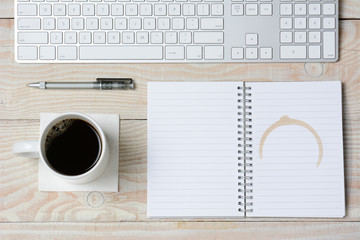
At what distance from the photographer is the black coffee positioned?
0.59 meters

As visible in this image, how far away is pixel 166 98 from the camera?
659mm

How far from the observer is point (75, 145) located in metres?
0.60

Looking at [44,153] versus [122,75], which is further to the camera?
[122,75]

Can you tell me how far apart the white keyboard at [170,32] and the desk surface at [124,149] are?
2 cm

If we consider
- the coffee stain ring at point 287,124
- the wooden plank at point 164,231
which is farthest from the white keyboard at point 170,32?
the wooden plank at point 164,231

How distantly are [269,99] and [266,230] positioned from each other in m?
0.22

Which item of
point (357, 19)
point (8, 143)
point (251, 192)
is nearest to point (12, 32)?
point (8, 143)

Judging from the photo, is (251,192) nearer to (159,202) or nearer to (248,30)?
(159,202)

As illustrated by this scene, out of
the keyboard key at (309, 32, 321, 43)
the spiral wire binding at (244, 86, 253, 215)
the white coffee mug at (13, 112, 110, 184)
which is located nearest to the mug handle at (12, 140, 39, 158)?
the white coffee mug at (13, 112, 110, 184)

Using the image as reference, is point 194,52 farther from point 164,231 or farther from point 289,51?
point 164,231

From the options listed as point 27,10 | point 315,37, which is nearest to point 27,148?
point 27,10

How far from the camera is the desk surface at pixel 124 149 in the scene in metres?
0.65

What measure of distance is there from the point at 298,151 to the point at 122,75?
0.32 metres

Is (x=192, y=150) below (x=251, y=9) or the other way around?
below
